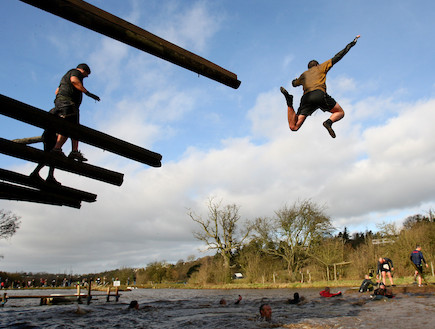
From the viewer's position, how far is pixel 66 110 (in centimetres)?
452

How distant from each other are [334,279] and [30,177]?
123 ft

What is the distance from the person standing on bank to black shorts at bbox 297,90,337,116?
2.97m

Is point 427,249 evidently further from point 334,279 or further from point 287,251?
point 287,251

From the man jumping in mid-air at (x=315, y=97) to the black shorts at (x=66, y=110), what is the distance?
9.93 feet

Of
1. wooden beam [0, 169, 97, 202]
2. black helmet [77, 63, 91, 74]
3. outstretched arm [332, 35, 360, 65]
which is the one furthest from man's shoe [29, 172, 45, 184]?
outstretched arm [332, 35, 360, 65]

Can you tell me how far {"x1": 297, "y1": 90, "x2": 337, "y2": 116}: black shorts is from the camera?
4.66 meters

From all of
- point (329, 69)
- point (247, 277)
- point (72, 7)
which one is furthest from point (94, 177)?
point (247, 277)

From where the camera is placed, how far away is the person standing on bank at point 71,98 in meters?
4.53

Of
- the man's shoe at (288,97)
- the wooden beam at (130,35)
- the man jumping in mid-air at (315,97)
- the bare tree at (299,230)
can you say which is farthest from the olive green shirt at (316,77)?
the bare tree at (299,230)

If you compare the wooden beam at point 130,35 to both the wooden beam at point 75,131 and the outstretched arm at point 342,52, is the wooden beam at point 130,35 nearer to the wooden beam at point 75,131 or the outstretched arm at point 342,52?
the wooden beam at point 75,131

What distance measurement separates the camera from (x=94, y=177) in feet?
15.2

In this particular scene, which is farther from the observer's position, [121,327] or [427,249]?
[427,249]

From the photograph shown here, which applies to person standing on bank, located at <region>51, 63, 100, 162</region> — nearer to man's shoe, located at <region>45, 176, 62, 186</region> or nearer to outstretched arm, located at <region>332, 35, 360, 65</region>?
man's shoe, located at <region>45, 176, 62, 186</region>

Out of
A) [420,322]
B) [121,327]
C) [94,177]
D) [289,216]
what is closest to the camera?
[94,177]
